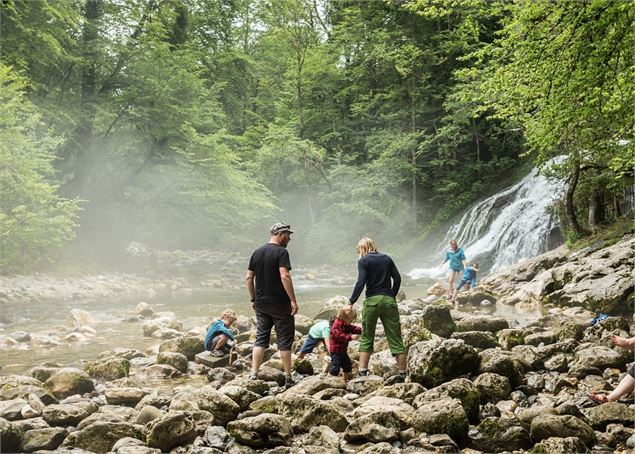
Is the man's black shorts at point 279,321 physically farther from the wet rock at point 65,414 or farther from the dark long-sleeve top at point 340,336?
the wet rock at point 65,414

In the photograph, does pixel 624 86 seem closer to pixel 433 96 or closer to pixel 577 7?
pixel 577 7

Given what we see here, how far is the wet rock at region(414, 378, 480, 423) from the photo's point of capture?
5270mm

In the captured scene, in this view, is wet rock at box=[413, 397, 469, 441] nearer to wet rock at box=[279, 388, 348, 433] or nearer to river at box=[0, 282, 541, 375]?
wet rock at box=[279, 388, 348, 433]

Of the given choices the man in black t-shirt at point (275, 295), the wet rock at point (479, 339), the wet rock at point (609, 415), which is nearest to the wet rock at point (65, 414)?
the man in black t-shirt at point (275, 295)

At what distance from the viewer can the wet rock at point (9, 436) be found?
480 cm

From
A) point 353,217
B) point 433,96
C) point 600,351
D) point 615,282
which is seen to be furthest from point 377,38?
point 600,351

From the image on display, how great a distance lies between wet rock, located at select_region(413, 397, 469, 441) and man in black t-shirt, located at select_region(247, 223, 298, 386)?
240 cm

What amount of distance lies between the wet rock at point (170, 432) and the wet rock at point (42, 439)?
906 mm

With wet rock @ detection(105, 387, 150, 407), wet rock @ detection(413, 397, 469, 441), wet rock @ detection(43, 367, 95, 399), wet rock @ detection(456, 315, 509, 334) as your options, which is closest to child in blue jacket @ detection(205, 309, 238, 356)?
wet rock @ detection(43, 367, 95, 399)

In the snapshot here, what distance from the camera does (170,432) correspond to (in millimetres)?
4848

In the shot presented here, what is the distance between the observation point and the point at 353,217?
34.3m

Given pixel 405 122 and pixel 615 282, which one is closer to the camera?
pixel 615 282

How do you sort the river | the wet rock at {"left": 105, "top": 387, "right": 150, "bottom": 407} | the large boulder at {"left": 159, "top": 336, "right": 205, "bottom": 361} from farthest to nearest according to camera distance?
the river → the large boulder at {"left": 159, "top": 336, "right": 205, "bottom": 361} → the wet rock at {"left": 105, "top": 387, "right": 150, "bottom": 407}

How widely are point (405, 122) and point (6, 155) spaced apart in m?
23.9
